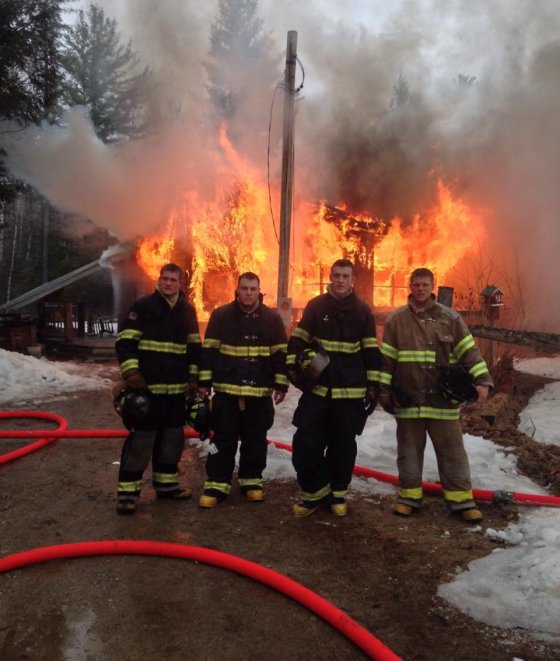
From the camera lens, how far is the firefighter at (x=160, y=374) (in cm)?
389

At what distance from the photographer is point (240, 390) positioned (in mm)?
4035

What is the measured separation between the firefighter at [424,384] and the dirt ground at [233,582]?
29 cm

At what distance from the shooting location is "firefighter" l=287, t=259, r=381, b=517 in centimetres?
388

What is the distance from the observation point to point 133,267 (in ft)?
51.3

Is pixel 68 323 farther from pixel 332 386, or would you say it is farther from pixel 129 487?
pixel 332 386

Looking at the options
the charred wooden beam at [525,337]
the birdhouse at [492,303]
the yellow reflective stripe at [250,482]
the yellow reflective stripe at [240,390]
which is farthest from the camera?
the birdhouse at [492,303]

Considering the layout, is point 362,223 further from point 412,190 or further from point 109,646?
point 109,646

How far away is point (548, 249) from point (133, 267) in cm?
1277

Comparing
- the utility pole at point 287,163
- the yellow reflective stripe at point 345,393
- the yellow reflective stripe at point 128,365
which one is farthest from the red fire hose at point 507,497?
the utility pole at point 287,163

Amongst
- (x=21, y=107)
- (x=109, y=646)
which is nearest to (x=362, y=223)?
(x=21, y=107)

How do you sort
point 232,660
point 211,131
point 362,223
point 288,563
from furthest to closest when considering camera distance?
1. point 362,223
2. point 211,131
3. point 288,563
4. point 232,660

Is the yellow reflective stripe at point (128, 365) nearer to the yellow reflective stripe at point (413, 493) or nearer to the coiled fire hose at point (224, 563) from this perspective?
the coiled fire hose at point (224, 563)

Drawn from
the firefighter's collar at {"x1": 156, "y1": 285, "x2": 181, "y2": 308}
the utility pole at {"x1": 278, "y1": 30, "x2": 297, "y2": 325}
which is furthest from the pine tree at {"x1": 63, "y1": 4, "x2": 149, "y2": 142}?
the firefighter's collar at {"x1": 156, "y1": 285, "x2": 181, "y2": 308}

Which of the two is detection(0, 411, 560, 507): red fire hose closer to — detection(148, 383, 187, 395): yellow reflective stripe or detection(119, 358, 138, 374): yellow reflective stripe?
detection(148, 383, 187, 395): yellow reflective stripe
